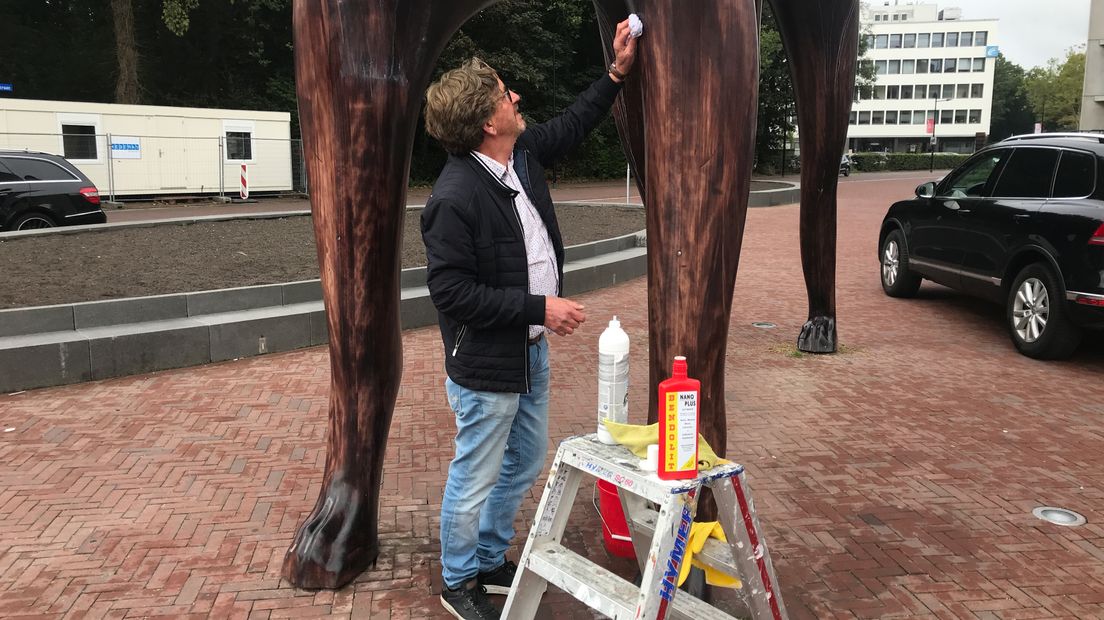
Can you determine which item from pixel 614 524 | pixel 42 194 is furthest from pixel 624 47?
pixel 42 194

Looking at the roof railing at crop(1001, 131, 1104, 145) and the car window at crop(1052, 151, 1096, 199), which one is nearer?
the car window at crop(1052, 151, 1096, 199)

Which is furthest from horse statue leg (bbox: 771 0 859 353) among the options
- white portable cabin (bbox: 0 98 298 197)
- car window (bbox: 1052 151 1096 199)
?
Result: white portable cabin (bbox: 0 98 298 197)

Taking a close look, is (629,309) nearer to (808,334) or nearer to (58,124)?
(808,334)

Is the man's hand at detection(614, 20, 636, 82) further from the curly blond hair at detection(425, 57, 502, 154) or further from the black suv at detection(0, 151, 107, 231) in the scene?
the black suv at detection(0, 151, 107, 231)

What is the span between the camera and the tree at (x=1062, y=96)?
80250 mm

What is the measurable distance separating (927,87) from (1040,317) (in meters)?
102

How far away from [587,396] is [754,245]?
986cm

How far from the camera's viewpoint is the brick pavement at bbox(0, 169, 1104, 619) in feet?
10.2

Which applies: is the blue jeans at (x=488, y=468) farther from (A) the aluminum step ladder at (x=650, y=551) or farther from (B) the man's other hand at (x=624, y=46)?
(B) the man's other hand at (x=624, y=46)

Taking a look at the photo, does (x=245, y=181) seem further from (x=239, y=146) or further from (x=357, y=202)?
(x=357, y=202)

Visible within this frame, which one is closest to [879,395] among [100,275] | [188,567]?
[188,567]

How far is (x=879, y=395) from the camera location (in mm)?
5785

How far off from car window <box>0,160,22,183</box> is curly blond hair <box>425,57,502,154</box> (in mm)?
12558

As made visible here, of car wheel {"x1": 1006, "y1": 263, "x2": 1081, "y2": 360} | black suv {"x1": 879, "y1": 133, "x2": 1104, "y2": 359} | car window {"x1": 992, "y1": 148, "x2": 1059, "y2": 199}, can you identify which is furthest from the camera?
car window {"x1": 992, "y1": 148, "x2": 1059, "y2": 199}
